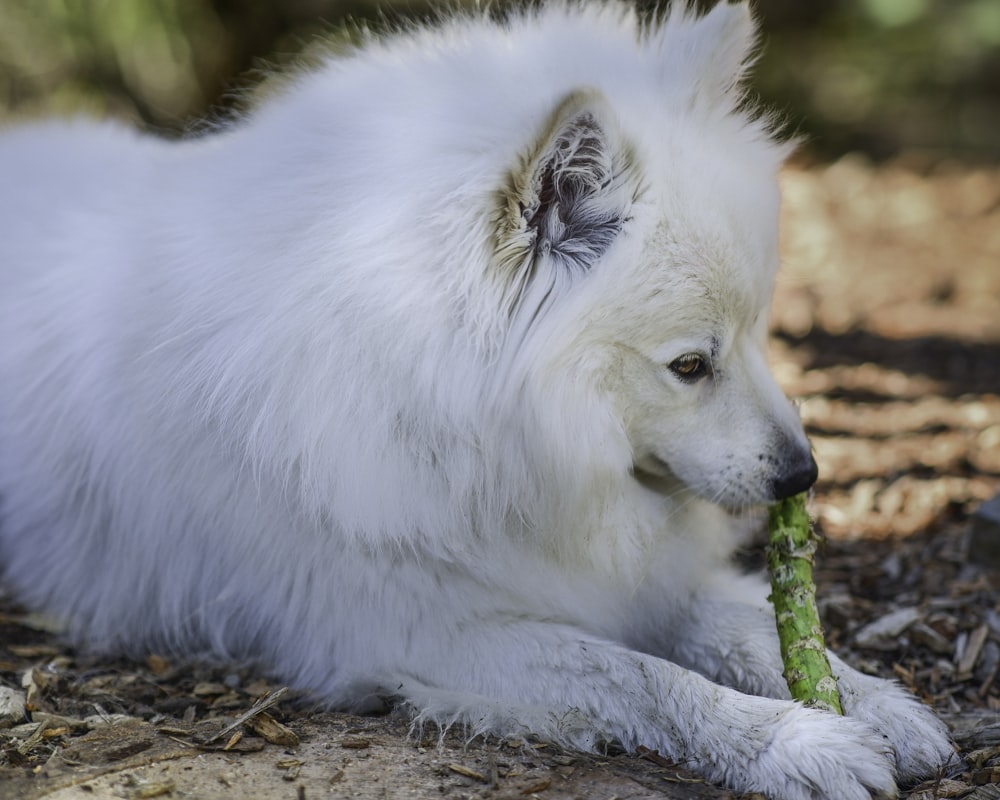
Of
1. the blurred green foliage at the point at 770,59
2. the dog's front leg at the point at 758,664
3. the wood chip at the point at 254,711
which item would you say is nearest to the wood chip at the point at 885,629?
the dog's front leg at the point at 758,664

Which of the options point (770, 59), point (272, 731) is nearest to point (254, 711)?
point (272, 731)

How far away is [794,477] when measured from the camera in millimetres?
2701

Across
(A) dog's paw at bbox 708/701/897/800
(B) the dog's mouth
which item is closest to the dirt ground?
(A) dog's paw at bbox 708/701/897/800

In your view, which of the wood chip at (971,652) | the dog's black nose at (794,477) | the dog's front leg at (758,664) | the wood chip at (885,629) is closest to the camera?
the dog's front leg at (758,664)

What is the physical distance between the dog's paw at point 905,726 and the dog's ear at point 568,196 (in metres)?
1.20

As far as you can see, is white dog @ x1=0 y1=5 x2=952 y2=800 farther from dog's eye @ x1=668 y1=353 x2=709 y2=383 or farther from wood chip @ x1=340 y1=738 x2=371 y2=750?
wood chip @ x1=340 y1=738 x2=371 y2=750

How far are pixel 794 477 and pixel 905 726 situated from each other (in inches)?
23.9

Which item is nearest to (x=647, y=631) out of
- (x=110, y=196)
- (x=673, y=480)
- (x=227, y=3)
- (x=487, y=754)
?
(x=673, y=480)

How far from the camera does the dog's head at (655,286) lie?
2434mm

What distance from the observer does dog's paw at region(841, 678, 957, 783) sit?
2527 millimetres

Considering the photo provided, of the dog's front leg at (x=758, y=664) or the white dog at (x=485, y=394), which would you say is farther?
the dog's front leg at (x=758, y=664)

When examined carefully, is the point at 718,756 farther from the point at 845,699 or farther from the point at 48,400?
the point at 48,400

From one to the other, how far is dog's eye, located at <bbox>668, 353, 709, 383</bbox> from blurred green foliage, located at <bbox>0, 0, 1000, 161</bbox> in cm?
464

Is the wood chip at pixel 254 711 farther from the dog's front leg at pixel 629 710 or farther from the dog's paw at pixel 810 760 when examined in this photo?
the dog's paw at pixel 810 760
